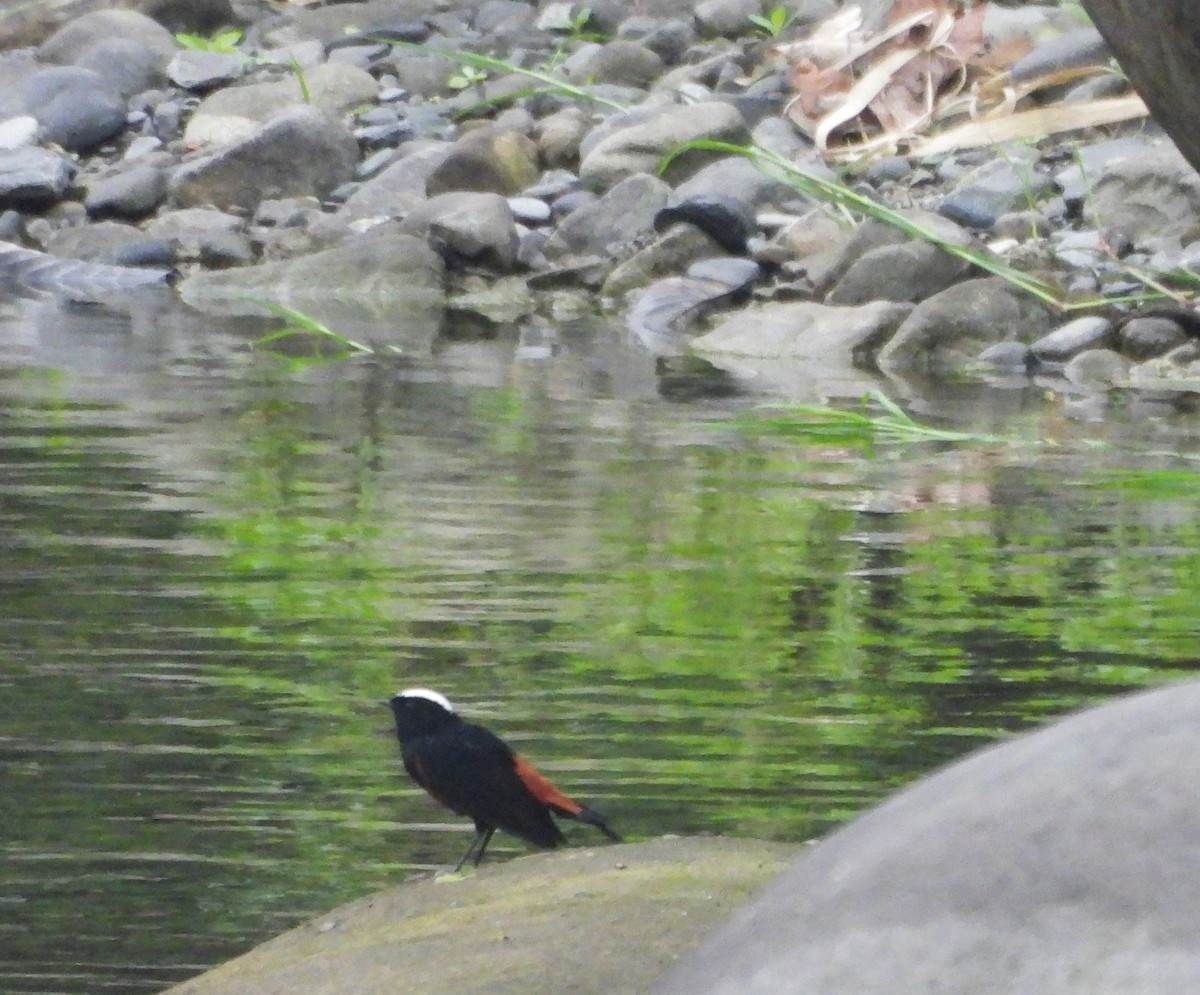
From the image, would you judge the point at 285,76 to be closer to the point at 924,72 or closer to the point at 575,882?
the point at 924,72

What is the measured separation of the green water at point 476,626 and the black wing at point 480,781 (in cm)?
26

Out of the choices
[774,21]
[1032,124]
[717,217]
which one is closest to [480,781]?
[1032,124]

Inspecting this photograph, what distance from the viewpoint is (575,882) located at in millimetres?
3539

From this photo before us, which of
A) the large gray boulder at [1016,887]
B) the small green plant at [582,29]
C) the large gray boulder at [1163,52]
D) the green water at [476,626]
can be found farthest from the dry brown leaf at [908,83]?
the large gray boulder at [1016,887]

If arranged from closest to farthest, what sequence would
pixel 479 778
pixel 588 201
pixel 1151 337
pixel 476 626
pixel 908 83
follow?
pixel 479 778 → pixel 476 626 → pixel 1151 337 → pixel 908 83 → pixel 588 201

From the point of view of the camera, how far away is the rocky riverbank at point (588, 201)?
1235cm

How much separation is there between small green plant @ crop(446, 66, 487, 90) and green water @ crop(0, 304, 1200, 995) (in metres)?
10.2

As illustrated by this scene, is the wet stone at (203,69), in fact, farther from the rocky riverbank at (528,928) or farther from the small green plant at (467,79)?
the rocky riverbank at (528,928)

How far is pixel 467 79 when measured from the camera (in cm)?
1931

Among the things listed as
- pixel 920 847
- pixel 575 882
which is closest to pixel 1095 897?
pixel 920 847

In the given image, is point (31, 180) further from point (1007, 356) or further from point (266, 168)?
point (1007, 356)

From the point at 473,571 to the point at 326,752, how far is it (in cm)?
175

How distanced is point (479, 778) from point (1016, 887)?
1.85m

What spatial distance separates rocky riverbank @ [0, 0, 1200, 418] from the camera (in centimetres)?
1235
